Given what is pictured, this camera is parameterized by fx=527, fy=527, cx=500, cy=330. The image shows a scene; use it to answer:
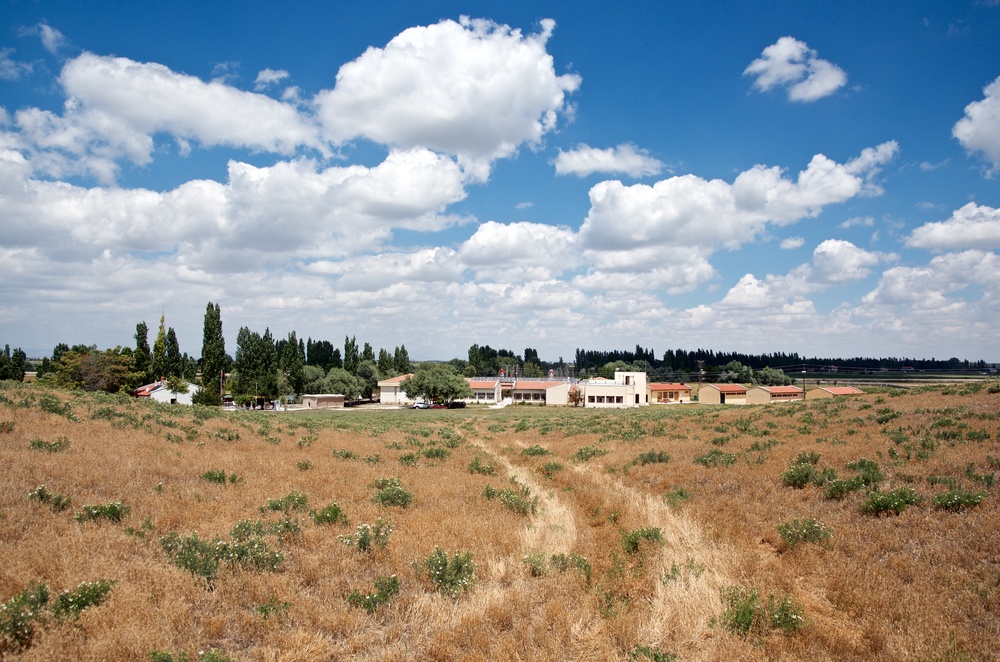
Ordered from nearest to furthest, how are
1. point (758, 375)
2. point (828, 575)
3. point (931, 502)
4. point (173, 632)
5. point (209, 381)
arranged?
point (173, 632), point (828, 575), point (931, 502), point (209, 381), point (758, 375)

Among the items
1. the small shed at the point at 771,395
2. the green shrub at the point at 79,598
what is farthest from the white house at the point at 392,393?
the green shrub at the point at 79,598

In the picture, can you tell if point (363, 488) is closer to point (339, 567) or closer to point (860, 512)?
point (339, 567)

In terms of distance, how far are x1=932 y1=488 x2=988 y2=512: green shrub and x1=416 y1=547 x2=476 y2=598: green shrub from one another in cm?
1163

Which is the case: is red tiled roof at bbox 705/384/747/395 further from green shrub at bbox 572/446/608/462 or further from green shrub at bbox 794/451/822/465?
Result: green shrub at bbox 794/451/822/465

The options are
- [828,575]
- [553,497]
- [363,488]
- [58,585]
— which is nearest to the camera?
[58,585]

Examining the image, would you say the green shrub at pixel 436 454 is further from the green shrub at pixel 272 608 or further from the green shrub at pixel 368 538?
the green shrub at pixel 272 608

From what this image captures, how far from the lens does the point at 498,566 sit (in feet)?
36.1

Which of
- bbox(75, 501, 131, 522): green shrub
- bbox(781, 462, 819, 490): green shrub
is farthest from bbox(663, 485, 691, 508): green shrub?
bbox(75, 501, 131, 522): green shrub

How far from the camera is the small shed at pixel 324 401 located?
107625mm

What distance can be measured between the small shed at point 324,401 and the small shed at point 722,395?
244 ft

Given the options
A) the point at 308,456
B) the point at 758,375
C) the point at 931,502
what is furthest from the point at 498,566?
the point at 758,375

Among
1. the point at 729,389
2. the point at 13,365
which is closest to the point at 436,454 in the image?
the point at 729,389

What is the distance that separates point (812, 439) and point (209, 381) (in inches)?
3982

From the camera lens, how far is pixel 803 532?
42.0 ft
